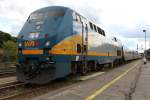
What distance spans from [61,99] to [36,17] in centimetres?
629

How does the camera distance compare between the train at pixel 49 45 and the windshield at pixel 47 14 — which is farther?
the windshield at pixel 47 14

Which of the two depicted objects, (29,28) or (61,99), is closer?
(61,99)

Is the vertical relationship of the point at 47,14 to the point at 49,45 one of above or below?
above

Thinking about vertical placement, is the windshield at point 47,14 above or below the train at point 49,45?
above

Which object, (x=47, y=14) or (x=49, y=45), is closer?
(x=49, y=45)

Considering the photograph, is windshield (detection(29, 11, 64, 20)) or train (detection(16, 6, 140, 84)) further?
windshield (detection(29, 11, 64, 20))

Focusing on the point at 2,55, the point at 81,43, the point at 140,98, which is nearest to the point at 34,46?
the point at 81,43

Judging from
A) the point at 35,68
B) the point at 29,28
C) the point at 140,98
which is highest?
the point at 29,28

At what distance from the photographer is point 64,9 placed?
14734mm

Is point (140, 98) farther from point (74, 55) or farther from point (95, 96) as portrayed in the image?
point (74, 55)

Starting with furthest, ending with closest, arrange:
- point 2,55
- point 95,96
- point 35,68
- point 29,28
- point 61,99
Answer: point 2,55, point 29,28, point 35,68, point 95,96, point 61,99

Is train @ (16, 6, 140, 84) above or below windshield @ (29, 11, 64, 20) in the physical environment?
below

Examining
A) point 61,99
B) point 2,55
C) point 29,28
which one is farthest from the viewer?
point 2,55

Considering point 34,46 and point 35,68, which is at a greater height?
point 34,46
